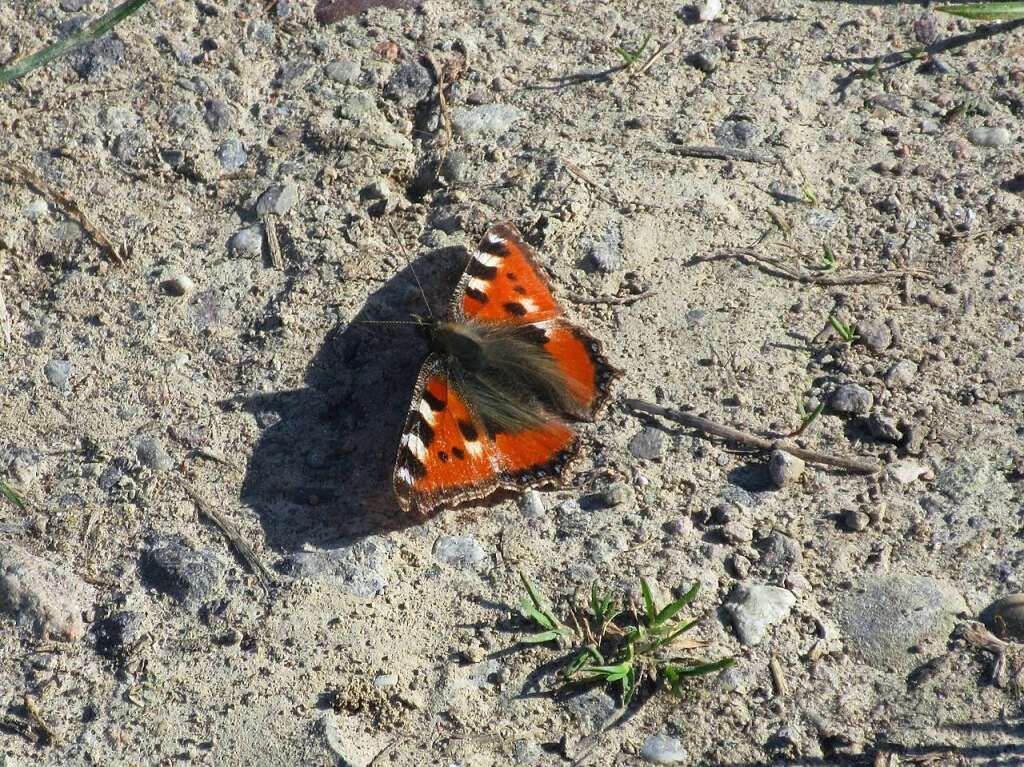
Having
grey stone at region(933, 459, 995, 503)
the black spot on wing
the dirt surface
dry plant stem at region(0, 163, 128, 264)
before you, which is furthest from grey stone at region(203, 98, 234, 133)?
grey stone at region(933, 459, 995, 503)

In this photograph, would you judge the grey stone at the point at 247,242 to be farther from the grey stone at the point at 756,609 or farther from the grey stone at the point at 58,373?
the grey stone at the point at 756,609

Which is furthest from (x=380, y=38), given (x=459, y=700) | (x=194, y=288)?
(x=459, y=700)

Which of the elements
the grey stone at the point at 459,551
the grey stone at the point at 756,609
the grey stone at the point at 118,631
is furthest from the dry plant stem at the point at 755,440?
the grey stone at the point at 118,631

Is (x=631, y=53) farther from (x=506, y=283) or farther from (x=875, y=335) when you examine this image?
(x=875, y=335)

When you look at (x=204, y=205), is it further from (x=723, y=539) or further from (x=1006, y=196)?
(x=1006, y=196)

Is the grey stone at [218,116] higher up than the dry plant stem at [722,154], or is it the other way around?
the grey stone at [218,116]

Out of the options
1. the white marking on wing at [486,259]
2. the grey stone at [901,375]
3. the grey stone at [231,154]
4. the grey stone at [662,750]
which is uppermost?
the grey stone at [231,154]

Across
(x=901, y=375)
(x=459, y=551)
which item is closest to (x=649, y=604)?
(x=459, y=551)
